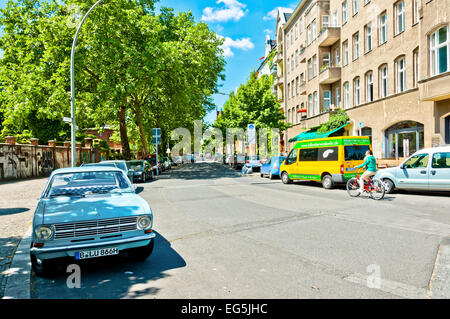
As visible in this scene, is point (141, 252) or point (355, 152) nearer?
point (141, 252)

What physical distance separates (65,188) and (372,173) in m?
10.3

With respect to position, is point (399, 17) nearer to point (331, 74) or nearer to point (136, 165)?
point (331, 74)

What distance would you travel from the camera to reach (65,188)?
233 inches

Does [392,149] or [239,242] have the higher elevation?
[392,149]

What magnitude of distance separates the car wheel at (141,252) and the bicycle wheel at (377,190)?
9462 millimetres

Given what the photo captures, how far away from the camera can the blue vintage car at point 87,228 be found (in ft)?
14.3

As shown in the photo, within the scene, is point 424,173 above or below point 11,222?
above

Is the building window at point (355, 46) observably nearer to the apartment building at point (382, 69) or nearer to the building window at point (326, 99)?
the apartment building at point (382, 69)

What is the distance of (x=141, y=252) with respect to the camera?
5.19 m

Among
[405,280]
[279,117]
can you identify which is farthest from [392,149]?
[405,280]

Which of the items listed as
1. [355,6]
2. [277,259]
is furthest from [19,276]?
[355,6]

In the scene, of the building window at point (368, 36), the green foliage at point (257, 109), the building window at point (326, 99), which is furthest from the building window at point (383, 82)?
the green foliage at point (257, 109)

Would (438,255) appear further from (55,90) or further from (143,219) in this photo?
(55,90)

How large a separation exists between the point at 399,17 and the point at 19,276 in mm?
23772
